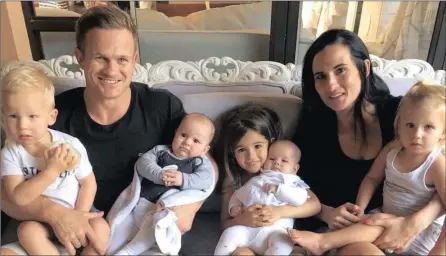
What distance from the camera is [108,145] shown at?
63.6 inches

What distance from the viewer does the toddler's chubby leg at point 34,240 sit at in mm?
1373

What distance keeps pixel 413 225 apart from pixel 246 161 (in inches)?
23.1

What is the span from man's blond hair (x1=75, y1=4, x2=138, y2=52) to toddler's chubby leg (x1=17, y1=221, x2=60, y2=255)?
612 mm

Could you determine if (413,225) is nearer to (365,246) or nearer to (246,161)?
(365,246)

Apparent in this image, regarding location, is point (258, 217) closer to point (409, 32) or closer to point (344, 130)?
point (344, 130)

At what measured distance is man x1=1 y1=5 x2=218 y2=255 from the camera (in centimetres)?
144

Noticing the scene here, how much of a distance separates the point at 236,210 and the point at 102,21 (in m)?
0.80

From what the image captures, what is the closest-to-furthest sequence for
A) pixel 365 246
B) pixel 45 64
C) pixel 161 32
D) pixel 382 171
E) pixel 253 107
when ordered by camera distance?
pixel 365 246
pixel 382 171
pixel 253 107
pixel 45 64
pixel 161 32

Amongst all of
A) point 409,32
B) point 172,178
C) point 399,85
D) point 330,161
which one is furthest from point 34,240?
point 409,32

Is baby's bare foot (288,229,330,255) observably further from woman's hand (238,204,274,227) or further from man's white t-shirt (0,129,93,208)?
man's white t-shirt (0,129,93,208)

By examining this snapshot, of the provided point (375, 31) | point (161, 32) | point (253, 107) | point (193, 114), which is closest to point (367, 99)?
point (253, 107)

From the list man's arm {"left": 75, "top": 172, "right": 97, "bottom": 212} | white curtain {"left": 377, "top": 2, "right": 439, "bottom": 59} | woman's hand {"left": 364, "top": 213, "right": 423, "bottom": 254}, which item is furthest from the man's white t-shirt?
white curtain {"left": 377, "top": 2, "right": 439, "bottom": 59}

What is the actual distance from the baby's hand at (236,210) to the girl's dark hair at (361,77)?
0.46 meters

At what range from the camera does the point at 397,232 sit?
141 cm
